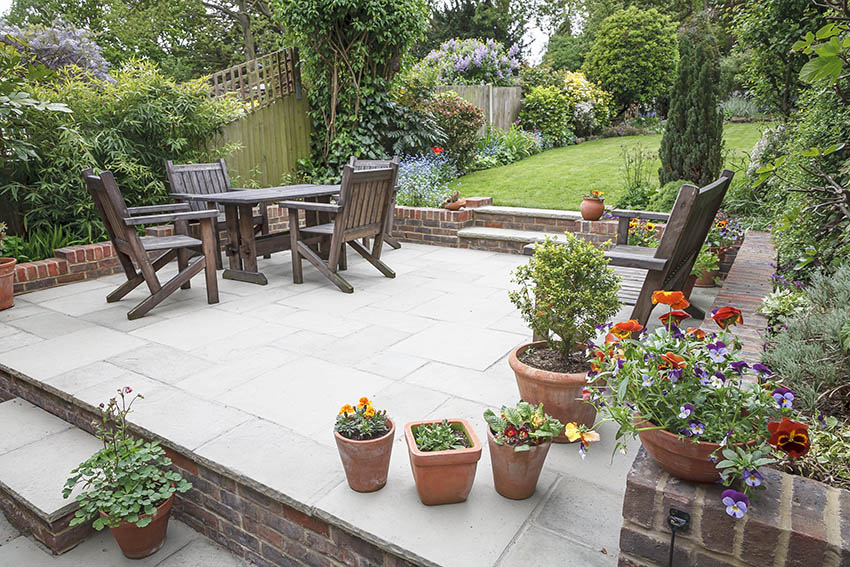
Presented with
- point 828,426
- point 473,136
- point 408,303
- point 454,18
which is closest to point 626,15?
point 473,136

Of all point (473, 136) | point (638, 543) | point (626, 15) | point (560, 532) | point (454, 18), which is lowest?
point (560, 532)

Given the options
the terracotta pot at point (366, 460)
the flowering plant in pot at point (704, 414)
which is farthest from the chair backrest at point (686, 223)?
the terracotta pot at point (366, 460)

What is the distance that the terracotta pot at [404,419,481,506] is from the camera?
1671 millimetres

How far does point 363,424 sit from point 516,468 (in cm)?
51

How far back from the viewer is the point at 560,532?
5.36 ft

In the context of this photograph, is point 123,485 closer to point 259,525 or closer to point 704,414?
point 259,525

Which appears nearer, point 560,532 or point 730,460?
point 730,460

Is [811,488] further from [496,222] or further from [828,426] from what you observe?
[496,222]

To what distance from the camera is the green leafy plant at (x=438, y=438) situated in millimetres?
1744

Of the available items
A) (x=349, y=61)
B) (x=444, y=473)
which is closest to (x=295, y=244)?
(x=444, y=473)

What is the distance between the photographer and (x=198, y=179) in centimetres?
502

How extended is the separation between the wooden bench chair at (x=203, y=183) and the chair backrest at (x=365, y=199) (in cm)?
127

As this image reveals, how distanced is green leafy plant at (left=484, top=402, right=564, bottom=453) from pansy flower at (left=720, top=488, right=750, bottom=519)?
1.88 feet

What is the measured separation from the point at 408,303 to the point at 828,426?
2.78 meters
